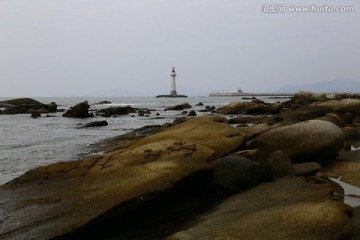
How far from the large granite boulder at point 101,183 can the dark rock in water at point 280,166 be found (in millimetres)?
1043

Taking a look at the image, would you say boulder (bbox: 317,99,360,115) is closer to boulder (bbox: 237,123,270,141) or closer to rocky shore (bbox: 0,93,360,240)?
boulder (bbox: 237,123,270,141)

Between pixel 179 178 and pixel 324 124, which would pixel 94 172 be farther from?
pixel 324 124

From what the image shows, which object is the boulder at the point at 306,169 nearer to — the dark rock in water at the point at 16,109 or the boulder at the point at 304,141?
the boulder at the point at 304,141

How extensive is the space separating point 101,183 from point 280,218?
3.07m

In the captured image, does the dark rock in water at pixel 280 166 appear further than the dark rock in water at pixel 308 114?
No

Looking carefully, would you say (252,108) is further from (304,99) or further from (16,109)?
(16,109)

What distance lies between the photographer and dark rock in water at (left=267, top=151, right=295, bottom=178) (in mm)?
6879

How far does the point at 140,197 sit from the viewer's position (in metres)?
5.38

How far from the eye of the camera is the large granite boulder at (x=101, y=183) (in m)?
5.15

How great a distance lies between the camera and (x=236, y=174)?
627 cm

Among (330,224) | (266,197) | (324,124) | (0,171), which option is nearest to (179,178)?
(266,197)

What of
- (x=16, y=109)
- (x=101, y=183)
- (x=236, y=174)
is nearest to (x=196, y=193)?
(x=236, y=174)

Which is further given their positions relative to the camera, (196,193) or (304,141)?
(304,141)

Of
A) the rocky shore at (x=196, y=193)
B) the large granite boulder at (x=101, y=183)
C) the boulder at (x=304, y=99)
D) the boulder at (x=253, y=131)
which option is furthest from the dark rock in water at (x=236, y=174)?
the boulder at (x=304, y=99)
